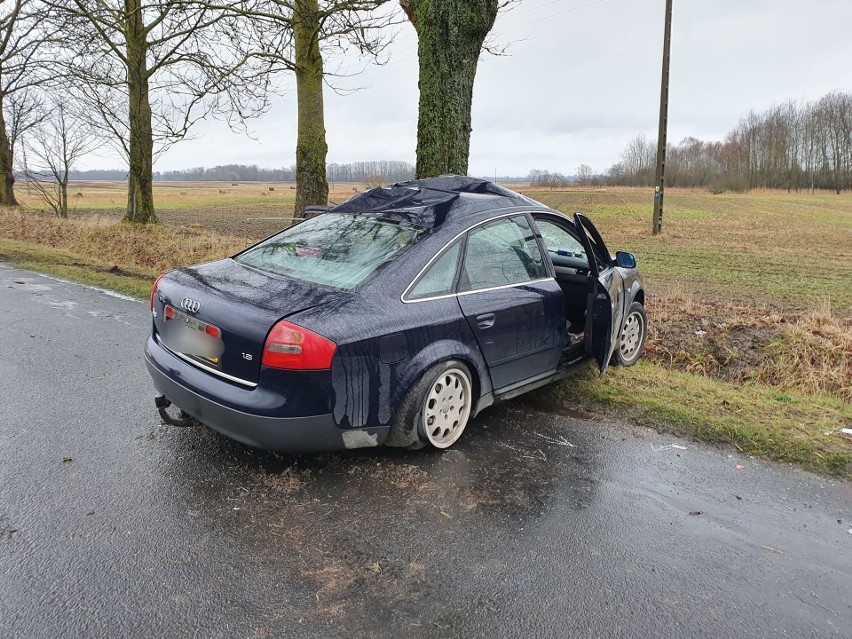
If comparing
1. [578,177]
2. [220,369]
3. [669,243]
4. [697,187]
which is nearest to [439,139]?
[220,369]

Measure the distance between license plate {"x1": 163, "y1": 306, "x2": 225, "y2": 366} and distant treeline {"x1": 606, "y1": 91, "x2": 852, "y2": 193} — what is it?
86.6 meters

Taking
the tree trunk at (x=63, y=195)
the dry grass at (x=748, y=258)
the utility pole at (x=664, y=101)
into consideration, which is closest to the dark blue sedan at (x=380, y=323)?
the dry grass at (x=748, y=258)

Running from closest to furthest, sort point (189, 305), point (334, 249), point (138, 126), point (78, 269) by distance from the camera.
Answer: point (189, 305) → point (334, 249) → point (78, 269) → point (138, 126)

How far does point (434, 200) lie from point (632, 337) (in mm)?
2657

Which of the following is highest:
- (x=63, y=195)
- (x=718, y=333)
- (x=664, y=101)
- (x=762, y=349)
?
(x=664, y=101)

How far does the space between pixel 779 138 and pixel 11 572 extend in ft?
350

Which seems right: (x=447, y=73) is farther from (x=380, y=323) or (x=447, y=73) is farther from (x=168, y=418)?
(x=168, y=418)

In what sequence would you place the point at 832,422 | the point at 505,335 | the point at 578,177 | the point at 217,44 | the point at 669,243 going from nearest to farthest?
the point at 505,335 < the point at 832,422 < the point at 217,44 < the point at 669,243 < the point at 578,177

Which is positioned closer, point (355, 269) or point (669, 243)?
point (355, 269)

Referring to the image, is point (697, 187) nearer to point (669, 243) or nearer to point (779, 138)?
point (779, 138)

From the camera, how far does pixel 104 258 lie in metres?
12.8

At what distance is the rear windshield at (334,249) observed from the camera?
3842 millimetres

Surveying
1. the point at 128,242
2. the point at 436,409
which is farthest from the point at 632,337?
the point at 128,242

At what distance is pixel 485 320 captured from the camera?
159 inches
